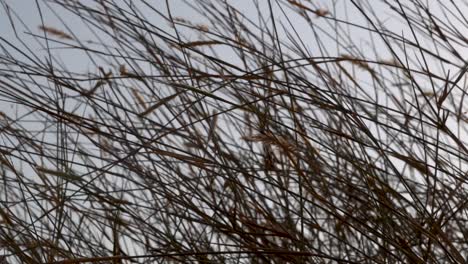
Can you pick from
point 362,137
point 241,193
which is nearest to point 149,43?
point 241,193

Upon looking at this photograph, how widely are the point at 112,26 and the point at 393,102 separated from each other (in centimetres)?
53

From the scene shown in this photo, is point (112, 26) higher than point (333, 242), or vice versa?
point (112, 26)

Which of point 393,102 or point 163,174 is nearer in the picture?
point 163,174

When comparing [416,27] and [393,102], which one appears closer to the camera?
[416,27]

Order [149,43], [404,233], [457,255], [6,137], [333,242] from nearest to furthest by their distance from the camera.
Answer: [457,255]
[404,233]
[149,43]
[6,137]
[333,242]

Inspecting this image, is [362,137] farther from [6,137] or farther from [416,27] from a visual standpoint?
[6,137]

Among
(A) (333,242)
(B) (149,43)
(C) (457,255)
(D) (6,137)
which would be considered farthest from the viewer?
(A) (333,242)

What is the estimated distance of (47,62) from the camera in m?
1.17

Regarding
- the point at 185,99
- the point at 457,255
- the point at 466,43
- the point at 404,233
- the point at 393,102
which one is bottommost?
A: the point at 457,255

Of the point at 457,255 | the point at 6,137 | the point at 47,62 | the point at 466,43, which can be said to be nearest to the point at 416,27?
the point at 466,43

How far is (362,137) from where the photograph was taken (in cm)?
121

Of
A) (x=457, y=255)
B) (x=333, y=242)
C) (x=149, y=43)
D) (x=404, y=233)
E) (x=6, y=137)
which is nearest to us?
(x=457, y=255)

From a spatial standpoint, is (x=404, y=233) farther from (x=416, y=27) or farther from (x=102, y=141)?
(x=102, y=141)

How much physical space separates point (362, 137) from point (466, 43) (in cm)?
25
